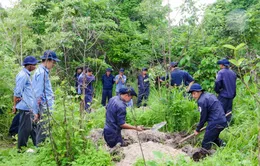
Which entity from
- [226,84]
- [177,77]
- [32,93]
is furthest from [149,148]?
[177,77]

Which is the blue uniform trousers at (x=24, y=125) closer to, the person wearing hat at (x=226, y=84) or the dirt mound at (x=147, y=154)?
the dirt mound at (x=147, y=154)

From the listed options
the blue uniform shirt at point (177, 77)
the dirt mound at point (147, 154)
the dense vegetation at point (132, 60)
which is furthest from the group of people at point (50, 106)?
the blue uniform shirt at point (177, 77)

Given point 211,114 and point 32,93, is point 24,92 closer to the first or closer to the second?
point 32,93

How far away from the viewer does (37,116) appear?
16.7 feet

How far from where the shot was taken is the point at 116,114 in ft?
18.1

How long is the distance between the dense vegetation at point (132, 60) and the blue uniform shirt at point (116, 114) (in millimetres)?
303

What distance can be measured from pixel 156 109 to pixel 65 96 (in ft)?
11.0

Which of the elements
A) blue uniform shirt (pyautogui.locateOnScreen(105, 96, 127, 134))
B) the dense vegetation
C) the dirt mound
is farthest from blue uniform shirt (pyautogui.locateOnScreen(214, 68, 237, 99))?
blue uniform shirt (pyautogui.locateOnScreen(105, 96, 127, 134))

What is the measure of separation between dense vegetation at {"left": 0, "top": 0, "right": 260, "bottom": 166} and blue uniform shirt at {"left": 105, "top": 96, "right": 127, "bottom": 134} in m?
0.30

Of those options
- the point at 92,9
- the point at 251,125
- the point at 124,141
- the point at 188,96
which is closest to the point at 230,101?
the point at 188,96

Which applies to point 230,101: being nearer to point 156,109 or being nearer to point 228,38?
point 156,109

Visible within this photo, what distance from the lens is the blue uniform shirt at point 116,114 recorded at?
17.9 feet

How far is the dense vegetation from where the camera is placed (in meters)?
4.41

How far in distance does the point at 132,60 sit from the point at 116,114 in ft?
27.9
